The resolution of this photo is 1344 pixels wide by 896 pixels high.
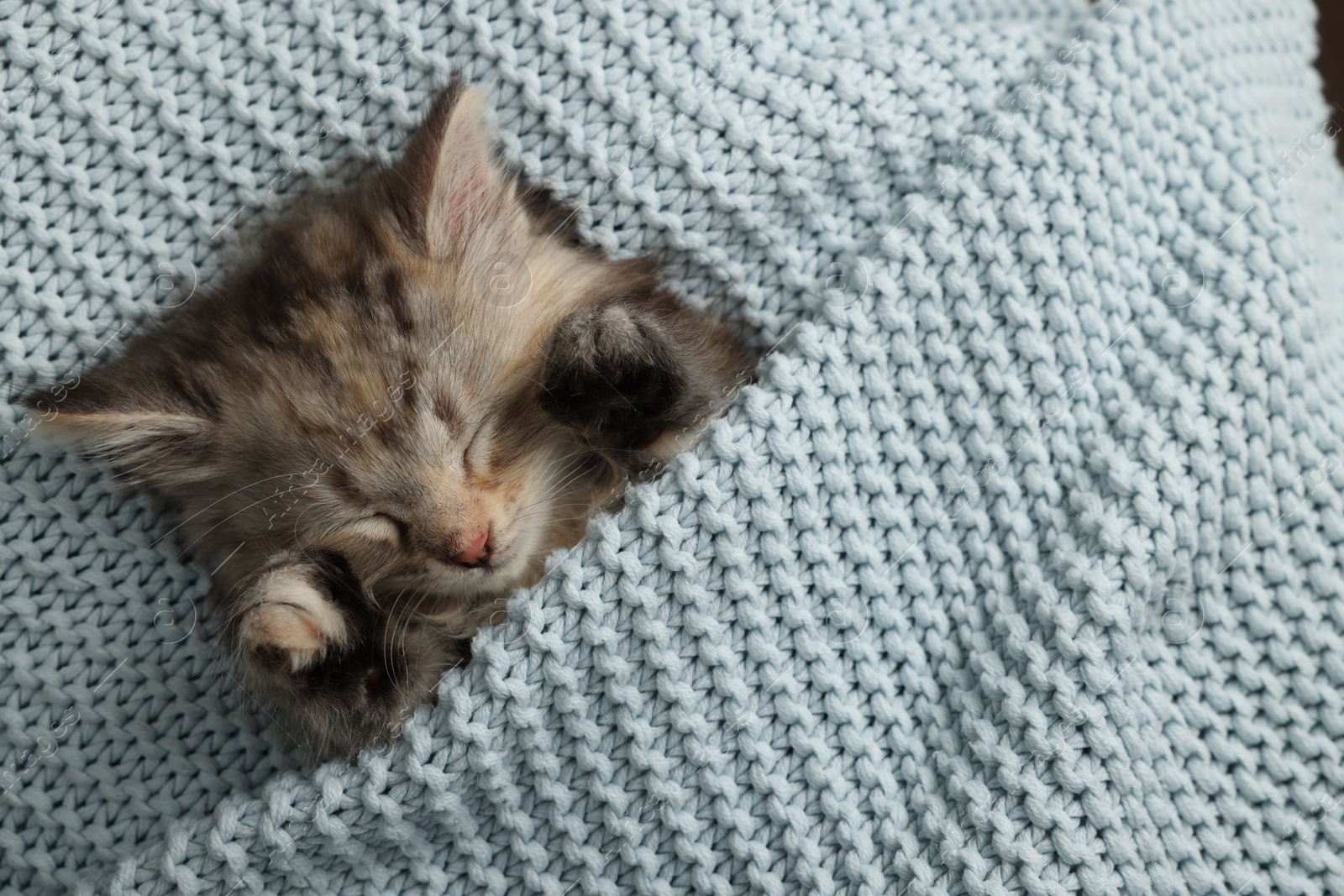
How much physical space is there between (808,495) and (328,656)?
1.96 ft

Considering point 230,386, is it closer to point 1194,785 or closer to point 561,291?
point 561,291

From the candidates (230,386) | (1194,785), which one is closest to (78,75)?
(230,386)

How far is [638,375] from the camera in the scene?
3.74 ft

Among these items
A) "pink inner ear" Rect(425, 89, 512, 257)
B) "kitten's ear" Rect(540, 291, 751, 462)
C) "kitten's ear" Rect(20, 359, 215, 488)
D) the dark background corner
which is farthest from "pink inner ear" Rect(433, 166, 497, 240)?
the dark background corner

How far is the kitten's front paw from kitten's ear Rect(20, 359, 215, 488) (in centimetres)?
19

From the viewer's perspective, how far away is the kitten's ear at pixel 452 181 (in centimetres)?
118

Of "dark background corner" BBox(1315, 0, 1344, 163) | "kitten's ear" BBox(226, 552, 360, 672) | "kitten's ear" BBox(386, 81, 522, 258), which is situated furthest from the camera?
"dark background corner" BBox(1315, 0, 1344, 163)

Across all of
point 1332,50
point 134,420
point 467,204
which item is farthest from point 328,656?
point 1332,50

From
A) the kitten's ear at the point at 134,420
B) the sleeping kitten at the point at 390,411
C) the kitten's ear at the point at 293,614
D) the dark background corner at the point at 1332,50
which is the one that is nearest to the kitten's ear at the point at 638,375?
the sleeping kitten at the point at 390,411

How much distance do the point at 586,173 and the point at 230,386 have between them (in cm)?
54

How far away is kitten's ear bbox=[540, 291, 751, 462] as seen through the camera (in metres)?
1.13

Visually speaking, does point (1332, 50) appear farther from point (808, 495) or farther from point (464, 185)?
point (464, 185)

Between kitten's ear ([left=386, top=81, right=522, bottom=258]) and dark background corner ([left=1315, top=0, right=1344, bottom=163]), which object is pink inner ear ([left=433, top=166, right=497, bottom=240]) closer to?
kitten's ear ([left=386, top=81, right=522, bottom=258])

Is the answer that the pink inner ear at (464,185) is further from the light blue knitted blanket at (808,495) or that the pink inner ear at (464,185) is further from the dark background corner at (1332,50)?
the dark background corner at (1332,50)
